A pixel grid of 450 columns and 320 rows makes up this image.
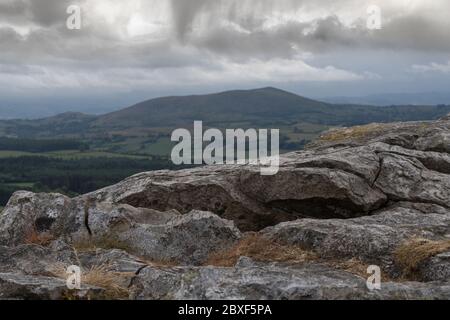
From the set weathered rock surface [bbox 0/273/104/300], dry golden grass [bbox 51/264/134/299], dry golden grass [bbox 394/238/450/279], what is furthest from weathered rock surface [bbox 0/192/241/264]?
dry golden grass [bbox 394/238/450/279]

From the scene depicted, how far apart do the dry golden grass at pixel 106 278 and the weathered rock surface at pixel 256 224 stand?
98 mm

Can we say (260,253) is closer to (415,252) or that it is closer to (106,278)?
(415,252)

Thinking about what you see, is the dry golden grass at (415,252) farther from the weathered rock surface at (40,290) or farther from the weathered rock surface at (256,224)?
the weathered rock surface at (40,290)

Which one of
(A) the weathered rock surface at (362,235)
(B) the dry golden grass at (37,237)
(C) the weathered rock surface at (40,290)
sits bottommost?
(B) the dry golden grass at (37,237)

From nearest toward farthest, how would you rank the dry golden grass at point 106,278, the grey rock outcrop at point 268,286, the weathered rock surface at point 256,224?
1. the grey rock outcrop at point 268,286
2. the weathered rock surface at point 256,224
3. the dry golden grass at point 106,278

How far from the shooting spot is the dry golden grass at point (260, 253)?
14531mm

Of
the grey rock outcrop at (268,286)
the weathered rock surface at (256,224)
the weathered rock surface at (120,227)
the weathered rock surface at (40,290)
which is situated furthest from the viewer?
the weathered rock surface at (120,227)

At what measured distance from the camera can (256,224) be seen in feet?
71.5

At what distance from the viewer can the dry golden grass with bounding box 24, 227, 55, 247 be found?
57.5 feet

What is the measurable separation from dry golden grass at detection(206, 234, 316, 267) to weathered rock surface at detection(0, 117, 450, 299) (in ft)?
1.28

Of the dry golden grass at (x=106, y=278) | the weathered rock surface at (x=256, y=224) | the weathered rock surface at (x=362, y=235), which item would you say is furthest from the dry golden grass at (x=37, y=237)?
the weathered rock surface at (x=362, y=235)

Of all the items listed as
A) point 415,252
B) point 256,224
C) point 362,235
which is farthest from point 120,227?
point 415,252

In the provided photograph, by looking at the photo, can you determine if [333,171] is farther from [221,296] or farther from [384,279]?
[221,296]
